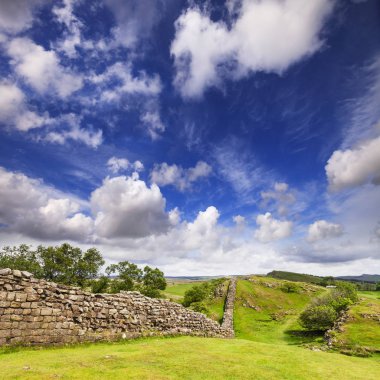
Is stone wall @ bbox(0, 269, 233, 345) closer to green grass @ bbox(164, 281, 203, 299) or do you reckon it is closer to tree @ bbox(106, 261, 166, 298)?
tree @ bbox(106, 261, 166, 298)

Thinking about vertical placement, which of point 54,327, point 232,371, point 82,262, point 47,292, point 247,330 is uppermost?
point 82,262

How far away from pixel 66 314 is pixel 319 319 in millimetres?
37502

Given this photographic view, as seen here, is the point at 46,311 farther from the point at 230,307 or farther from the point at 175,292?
the point at 175,292

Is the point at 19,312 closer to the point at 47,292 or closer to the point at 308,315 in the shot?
the point at 47,292

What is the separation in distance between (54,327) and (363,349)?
23692 millimetres

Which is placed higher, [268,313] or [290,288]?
[290,288]

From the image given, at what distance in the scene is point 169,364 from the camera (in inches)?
464

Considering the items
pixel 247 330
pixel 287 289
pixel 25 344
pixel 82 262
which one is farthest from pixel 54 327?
pixel 287 289

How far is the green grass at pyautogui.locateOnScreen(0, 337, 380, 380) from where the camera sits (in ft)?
32.1

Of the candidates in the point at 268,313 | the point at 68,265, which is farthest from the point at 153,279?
the point at 268,313

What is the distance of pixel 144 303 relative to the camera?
20.2 m

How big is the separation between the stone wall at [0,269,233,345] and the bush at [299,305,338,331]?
2808 cm

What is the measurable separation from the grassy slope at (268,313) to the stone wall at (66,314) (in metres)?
24.3

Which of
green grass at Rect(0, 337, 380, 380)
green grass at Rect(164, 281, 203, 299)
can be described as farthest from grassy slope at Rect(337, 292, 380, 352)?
green grass at Rect(164, 281, 203, 299)
